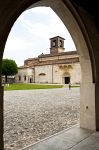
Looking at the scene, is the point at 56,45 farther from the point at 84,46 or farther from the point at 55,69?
the point at 84,46

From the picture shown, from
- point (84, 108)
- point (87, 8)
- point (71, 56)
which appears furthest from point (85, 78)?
point (71, 56)

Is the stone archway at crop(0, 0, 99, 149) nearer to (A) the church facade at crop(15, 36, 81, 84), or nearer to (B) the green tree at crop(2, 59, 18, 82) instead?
(A) the church facade at crop(15, 36, 81, 84)

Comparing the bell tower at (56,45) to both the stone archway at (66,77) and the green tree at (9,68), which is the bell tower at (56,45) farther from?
the green tree at (9,68)

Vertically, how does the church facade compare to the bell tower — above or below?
below

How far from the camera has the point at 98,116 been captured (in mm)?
4559

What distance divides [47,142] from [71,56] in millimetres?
51907

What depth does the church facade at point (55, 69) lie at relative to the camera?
164ft

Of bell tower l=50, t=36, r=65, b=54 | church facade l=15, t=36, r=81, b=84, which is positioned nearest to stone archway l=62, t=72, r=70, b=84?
church facade l=15, t=36, r=81, b=84

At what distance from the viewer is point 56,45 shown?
5925 cm

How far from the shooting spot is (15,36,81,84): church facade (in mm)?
50031

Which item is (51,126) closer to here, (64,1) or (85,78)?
(85,78)

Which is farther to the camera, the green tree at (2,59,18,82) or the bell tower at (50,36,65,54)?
the bell tower at (50,36,65,54)

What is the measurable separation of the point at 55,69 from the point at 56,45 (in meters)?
9.78

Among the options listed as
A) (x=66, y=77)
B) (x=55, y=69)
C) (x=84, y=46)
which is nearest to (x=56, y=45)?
(x=55, y=69)
